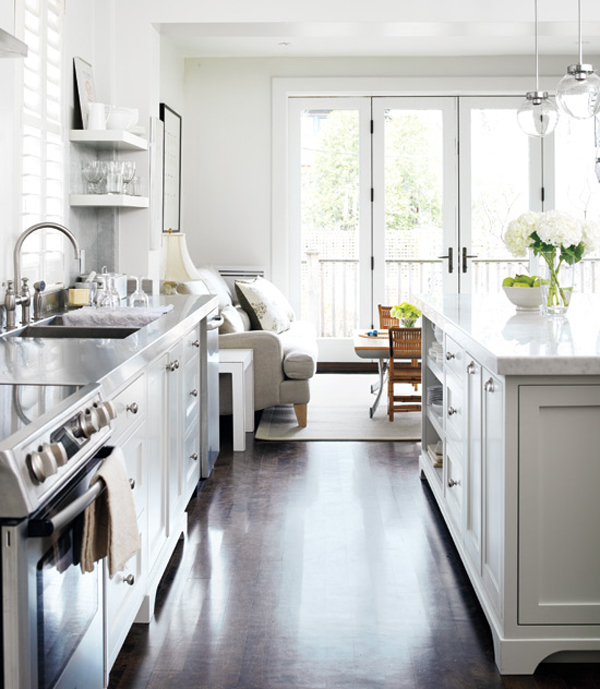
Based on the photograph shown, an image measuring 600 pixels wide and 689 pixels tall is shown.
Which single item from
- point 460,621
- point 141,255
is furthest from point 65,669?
point 141,255

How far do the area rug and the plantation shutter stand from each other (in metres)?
1.97

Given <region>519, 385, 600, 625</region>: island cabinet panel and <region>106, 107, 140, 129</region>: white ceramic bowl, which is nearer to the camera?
<region>519, 385, 600, 625</region>: island cabinet panel

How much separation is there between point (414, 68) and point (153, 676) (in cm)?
645

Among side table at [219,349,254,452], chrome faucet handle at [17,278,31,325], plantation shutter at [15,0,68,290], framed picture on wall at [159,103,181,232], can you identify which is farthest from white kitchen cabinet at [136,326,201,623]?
framed picture on wall at [159,103,181,232]

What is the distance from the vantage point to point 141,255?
4.61m

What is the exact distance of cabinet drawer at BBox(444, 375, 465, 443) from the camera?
296 cm

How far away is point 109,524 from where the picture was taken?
5.46 ft

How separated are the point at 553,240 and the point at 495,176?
15.8ft

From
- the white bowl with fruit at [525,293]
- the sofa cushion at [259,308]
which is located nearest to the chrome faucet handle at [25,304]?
the white bowl with fruit at [525,293]

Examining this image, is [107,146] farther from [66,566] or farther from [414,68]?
[414,68]

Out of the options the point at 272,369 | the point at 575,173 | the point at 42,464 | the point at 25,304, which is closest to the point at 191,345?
the point at 25,304

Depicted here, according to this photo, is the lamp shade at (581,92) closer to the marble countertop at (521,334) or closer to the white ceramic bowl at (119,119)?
the marble countertop at (521,334)

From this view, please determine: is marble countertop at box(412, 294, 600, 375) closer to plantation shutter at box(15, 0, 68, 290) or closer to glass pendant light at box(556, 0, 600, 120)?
glass pendant light at box(556, 0, 600, 120)

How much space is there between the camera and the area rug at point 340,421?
5.20 meters
